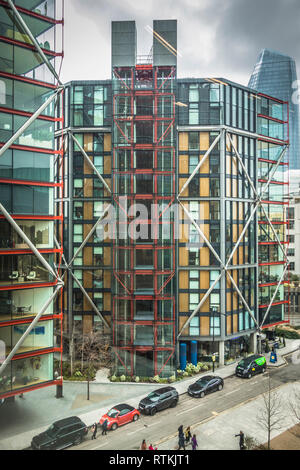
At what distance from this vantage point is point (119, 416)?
57.4ft

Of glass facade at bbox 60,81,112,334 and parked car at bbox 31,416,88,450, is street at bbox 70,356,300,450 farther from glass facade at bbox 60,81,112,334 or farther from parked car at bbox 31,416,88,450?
glass facade at bbox 60,81,112,334

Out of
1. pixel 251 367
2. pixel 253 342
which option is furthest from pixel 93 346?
pixel 253 342

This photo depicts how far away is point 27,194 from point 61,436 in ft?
35.8

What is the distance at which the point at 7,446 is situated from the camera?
15094mm

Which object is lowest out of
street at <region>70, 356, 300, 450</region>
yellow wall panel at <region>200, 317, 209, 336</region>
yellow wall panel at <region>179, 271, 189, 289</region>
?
street at <region>70, 356, 300, 450</region>

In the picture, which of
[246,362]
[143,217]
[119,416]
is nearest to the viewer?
[119,416]

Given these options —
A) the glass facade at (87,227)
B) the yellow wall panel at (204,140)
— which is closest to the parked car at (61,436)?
the glass facade at (87,227)

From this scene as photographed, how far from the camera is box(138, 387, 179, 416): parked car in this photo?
61.8ft

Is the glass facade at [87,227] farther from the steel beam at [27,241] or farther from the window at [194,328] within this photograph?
the steel beam at [27,241]

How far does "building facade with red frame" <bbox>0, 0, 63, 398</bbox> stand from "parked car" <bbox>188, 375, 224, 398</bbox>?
8.33m

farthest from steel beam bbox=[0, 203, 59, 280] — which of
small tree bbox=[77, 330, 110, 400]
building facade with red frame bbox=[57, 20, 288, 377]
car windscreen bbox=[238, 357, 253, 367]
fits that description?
car windscreen bbox=[238, 357, 253, 367]

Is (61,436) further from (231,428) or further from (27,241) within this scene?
(27,241)
